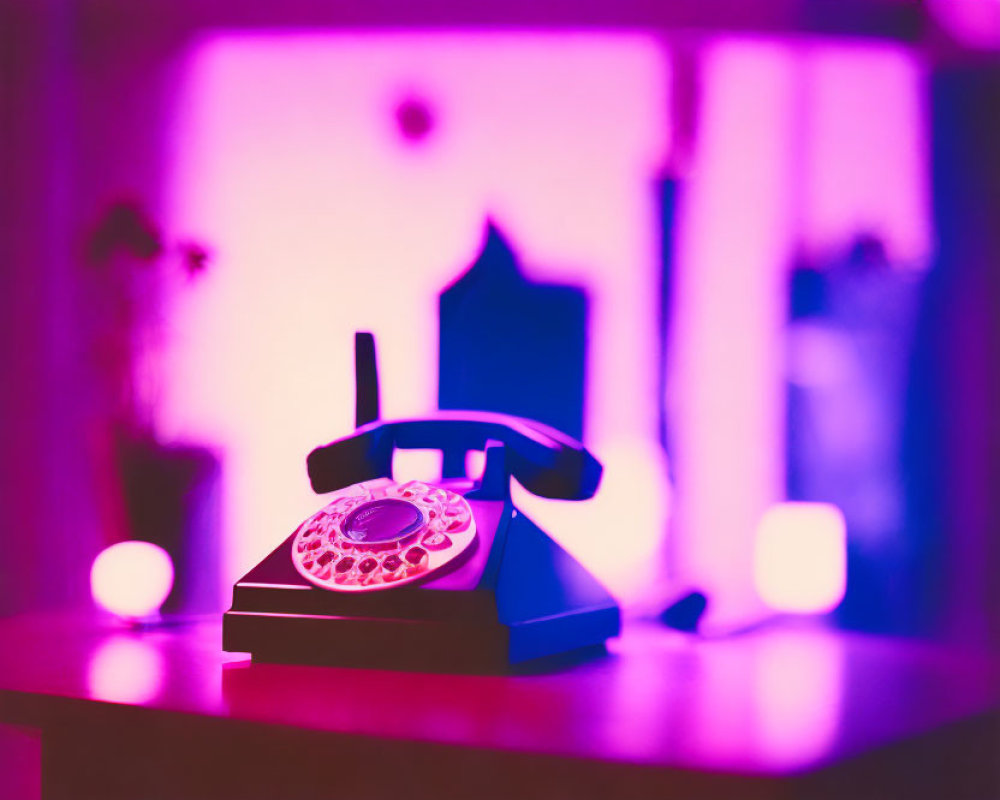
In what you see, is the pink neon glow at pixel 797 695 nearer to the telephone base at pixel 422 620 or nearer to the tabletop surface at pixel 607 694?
the tabletop surface at pixel 607 694

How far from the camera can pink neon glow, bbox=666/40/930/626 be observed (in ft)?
3.78

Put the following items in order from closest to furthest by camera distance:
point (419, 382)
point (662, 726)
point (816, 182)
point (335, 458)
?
point (662, 726) < point (335, 458) < point (816, 182) < point (419, 382)

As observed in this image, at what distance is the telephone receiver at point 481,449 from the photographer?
3.23 feet

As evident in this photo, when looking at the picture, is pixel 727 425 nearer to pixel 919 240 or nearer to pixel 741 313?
pixel 741 313

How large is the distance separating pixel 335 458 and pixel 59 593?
57cm

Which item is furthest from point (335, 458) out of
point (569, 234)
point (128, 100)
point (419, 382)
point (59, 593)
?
point (128, 100)

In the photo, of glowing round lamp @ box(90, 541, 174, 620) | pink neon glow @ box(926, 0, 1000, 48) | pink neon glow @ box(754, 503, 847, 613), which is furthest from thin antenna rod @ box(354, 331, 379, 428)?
pink neon glow @ box(926, 0, 1000, 48)

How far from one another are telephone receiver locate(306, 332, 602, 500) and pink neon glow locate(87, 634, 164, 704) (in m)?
0.23

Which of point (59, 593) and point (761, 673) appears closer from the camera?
point (761, 673)

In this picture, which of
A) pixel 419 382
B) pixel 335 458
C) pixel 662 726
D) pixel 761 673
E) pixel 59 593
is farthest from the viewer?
pixel 59 593

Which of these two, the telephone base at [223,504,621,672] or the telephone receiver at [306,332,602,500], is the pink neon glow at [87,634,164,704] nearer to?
Result: the telephone base at [223,504,621,672]

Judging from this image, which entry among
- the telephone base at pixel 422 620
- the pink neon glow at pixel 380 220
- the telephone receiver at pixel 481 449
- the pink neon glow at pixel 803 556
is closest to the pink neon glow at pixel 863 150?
the pink neon glow at pixel 380 220

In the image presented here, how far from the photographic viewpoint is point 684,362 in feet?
3.92

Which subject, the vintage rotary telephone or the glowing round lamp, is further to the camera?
the glowing round lamp
